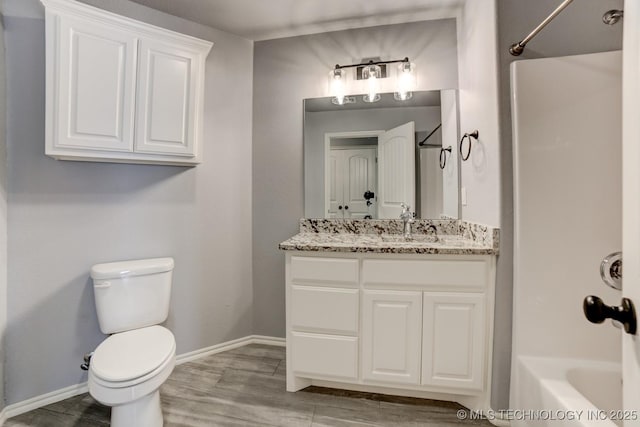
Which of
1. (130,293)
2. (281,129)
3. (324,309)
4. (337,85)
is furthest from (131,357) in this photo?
(337,85)

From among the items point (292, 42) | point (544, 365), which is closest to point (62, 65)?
point (292, 42)

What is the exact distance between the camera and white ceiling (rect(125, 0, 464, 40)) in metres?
2.01

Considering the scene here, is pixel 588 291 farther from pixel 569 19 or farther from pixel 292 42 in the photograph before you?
pixel 292 42

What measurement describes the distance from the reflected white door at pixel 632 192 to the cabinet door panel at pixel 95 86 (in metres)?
2.12

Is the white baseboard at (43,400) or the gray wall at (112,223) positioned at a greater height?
the gray wall at (112,223)

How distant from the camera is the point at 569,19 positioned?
144cm

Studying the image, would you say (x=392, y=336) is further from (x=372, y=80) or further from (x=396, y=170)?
(x=372, y=80)

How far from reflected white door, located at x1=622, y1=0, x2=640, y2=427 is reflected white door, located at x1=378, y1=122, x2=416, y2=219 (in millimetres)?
1556

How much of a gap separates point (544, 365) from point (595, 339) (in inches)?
11.4

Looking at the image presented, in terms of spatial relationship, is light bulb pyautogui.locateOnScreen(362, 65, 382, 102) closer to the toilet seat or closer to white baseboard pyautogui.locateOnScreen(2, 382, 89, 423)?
the toilet seat

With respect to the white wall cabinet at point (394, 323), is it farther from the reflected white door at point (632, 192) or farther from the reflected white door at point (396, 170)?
the reflected white door at point (632, 192)

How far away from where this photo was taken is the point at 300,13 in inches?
83.2

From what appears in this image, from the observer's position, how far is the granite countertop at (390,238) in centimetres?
163

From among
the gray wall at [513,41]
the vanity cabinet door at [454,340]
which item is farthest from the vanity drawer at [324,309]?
the gray wall at [513,41]
